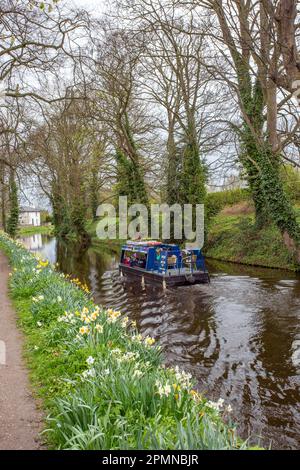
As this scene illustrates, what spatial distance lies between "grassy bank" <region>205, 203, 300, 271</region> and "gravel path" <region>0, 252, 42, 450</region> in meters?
14.5

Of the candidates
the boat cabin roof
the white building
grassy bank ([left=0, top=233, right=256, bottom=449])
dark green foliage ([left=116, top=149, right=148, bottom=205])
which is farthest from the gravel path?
the white building

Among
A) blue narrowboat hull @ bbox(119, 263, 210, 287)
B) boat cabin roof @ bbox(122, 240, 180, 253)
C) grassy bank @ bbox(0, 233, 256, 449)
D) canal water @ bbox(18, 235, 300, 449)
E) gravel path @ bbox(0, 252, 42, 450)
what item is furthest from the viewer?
boat cabin roof @ bbox(122, 240, 180, 253)

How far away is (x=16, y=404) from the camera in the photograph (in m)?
4.59

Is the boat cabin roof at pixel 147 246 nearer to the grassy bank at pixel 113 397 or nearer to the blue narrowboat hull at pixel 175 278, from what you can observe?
the blue narrowboat hull at pixel 175 278

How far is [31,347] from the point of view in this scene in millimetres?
6484

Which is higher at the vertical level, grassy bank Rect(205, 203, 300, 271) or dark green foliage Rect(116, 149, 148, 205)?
dark green foliage Rect(116, 149, 148, 205)

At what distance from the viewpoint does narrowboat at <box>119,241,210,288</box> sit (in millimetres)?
16000

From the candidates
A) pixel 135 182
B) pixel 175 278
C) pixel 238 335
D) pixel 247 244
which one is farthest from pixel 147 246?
pixel 135 182

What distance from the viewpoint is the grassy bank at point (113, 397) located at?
3.21m

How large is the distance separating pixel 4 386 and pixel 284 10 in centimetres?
762

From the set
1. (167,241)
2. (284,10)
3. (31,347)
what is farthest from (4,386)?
(167,241)

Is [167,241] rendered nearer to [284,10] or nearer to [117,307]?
[117,307]

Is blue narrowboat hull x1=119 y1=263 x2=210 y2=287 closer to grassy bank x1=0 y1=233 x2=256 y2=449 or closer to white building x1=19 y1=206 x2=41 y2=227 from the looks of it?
grassy bank x1=0 y1=233 x2=256 y2=449

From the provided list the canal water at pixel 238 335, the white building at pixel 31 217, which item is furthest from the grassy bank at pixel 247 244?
the white building at pixel 31 217
